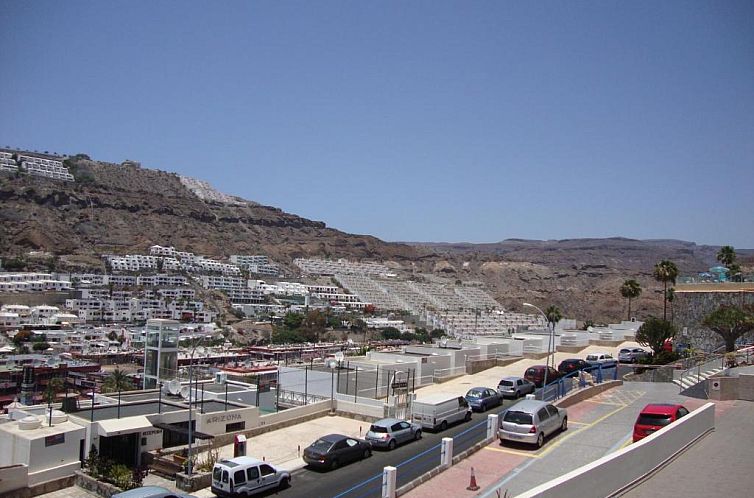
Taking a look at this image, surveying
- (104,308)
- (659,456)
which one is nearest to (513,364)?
(659,456)

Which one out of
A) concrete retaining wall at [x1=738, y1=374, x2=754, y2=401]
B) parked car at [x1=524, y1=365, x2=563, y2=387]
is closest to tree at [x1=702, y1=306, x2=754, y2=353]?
parked car at [x1=524, y1=365, x2=563, y2=387]

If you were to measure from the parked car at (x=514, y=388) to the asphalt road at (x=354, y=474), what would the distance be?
6.84 meters

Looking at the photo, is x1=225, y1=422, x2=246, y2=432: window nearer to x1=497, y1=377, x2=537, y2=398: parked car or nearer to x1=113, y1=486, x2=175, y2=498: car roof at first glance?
x1=113, y1=486, x2=175, y2=498: car roof

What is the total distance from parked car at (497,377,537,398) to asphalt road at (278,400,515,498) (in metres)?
6.84

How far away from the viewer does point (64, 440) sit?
18.4 meters

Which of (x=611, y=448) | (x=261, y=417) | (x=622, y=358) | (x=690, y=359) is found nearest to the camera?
(x=611, y=448)

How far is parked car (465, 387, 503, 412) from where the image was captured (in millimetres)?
24500

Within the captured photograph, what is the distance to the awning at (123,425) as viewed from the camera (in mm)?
19203

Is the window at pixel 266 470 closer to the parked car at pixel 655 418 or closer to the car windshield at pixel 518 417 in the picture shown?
the car windshield at pixel 518 417

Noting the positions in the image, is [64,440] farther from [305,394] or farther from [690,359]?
[690,359]

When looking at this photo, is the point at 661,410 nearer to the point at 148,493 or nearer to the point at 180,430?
the point at 148,493

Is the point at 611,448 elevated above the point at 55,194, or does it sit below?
below

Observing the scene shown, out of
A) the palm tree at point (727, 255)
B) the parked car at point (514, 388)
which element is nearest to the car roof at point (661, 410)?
the parked car at point (514, 388)

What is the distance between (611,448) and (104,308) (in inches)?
4469
